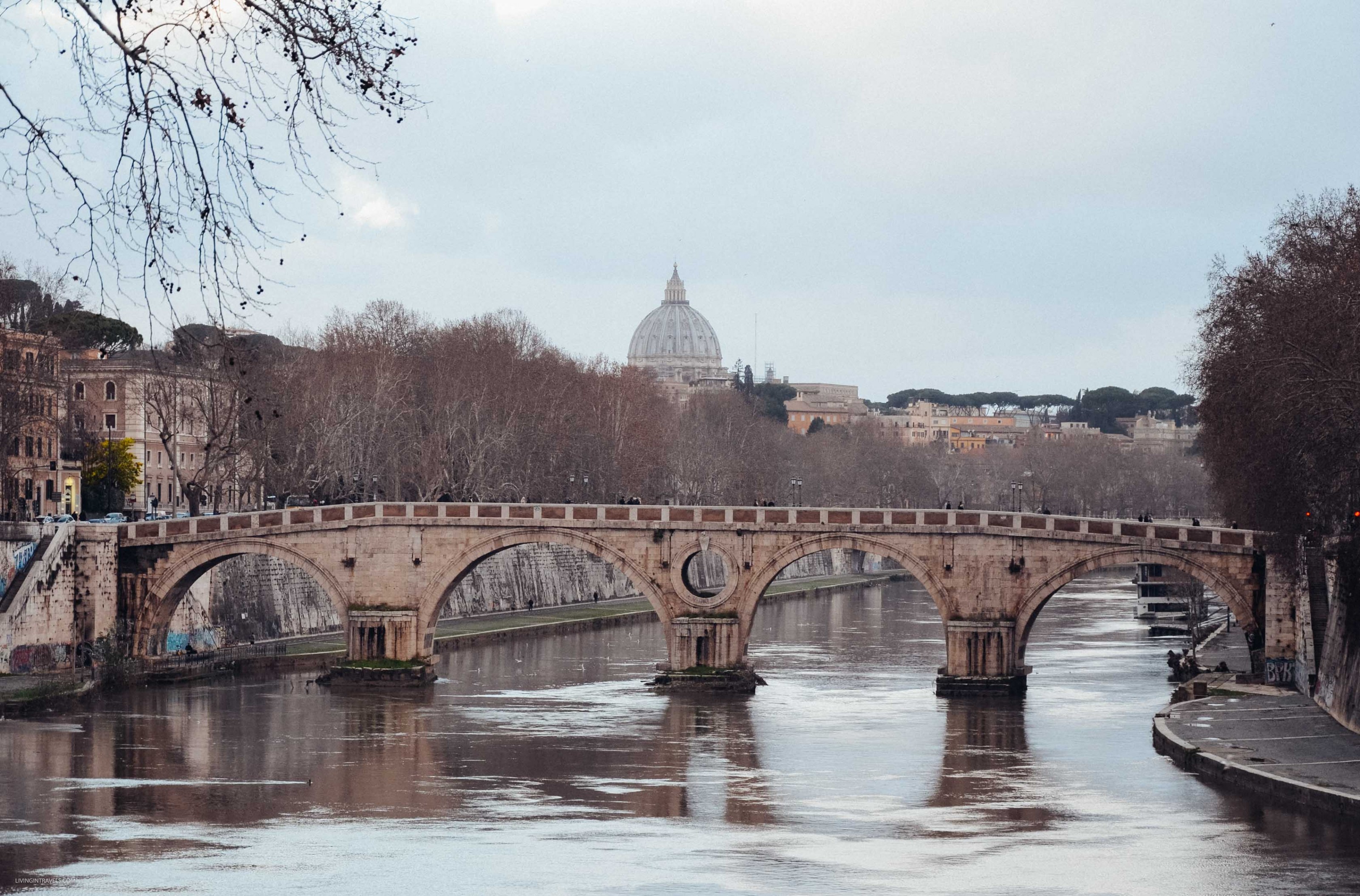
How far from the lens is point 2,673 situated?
1916 inches

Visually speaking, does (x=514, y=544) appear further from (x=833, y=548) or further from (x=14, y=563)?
(x=14, y=563)

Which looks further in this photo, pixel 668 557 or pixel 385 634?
pixel 385 634

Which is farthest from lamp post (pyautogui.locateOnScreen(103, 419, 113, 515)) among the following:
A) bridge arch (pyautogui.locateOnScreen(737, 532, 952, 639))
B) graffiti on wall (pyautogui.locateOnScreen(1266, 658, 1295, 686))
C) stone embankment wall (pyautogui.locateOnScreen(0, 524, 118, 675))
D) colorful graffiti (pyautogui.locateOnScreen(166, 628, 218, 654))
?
graffiti on wall (pyautogui.locateOnScreen(1266, 658, 1295, 686))

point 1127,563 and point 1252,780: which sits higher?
point 1127,563

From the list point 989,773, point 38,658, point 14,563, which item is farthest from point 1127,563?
point 14,563

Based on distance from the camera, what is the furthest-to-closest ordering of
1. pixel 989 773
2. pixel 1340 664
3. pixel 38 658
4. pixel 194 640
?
1. pixel 194 640
2. pixel 38 658
3. pixel 1340 664
4. pixel 989 773

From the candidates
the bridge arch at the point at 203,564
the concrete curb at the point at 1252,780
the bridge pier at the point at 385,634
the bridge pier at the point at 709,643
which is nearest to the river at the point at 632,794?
the concrete curb at the point at 1252,780

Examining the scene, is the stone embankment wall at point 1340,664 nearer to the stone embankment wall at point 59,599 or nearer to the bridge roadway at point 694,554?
the bridge roadway at point 694,554

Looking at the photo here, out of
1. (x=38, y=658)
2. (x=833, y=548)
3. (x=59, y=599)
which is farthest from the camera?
(x=833, y=548)

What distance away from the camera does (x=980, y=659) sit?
51406 millimetres

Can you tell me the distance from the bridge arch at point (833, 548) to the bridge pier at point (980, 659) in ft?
2.44

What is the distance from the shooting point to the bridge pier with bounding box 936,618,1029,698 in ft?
168

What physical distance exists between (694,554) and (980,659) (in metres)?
8.23

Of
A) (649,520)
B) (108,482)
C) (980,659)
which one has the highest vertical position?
(108,482)
